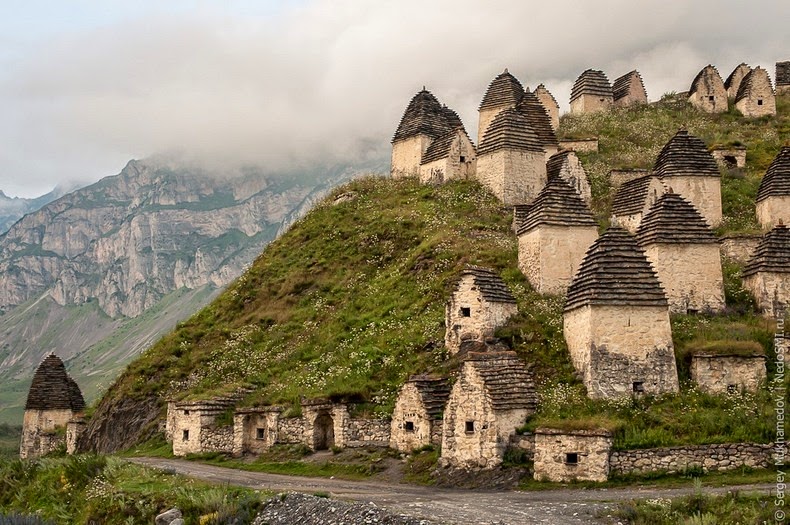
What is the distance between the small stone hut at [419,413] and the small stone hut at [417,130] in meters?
Result: 24.6

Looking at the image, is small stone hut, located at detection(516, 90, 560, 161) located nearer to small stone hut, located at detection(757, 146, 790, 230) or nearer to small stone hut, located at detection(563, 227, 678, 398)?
small stone hut, located at detection(757, 146, 790, 230)

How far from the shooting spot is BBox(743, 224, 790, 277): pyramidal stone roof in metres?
28.5

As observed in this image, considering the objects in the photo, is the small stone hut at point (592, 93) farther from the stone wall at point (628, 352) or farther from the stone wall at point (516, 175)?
the stone wall at point (628, 352)

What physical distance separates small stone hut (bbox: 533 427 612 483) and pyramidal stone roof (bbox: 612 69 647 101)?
45723 millimetres

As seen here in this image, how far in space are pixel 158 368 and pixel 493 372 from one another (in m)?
20.5

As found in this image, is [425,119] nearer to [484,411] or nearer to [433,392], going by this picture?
[433,392]

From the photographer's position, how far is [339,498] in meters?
19.5

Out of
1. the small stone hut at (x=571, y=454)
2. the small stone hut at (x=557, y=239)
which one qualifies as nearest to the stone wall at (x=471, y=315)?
the small stone hut at (x=557, y=239)

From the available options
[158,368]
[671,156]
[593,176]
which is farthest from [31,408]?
[671,156]

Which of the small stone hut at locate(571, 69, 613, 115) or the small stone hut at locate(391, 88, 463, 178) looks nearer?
the small stone hut at locate(391, 88, 463, 178)

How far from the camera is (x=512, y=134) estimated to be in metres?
42.5

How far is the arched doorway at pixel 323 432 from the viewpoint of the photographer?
92.7 ft

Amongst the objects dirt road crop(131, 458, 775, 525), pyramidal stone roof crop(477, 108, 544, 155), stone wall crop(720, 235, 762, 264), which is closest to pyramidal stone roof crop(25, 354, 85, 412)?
dirt road crop(131, 458, 775, 525)

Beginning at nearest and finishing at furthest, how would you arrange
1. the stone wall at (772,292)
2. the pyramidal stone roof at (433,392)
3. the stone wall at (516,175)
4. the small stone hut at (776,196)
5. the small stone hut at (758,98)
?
the pyramidal stone roof at (433,392), the stone wall at (772,292), the small stone hut at (776,196), the stone wall at (516,175), the small stone hut at (758,98)
